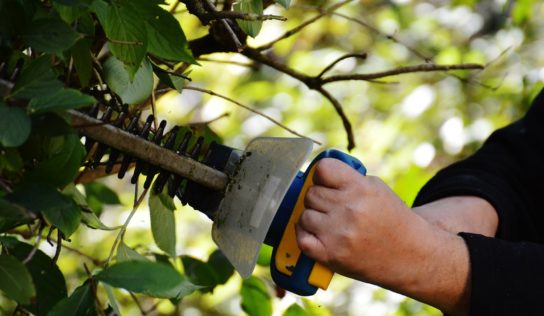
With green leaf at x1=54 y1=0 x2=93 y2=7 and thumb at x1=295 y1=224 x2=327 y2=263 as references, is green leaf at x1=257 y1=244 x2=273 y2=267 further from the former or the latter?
green leaf at x1=54 y1=0 x2=93 y2=7

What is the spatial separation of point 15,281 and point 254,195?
12.2 inches

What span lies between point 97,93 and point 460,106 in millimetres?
2265

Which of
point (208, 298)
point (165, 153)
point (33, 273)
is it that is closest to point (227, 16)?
point (165, 153)

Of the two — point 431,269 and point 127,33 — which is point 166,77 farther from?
point 431,269

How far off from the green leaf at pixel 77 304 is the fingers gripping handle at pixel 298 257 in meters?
0.25

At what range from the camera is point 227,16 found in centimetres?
83

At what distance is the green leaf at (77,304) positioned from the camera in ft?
2.40

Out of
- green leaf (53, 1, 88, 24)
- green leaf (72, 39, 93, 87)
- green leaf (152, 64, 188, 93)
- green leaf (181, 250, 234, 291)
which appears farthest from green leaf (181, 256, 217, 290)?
green leaf (53, 1, 88, 24)

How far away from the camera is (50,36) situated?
674 millimetres

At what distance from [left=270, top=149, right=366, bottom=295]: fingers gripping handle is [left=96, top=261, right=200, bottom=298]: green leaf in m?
0.26

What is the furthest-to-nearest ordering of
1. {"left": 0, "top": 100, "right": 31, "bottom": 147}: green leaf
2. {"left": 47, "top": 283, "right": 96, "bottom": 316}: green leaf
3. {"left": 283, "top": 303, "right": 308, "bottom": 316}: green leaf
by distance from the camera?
{"left": 283, "top": 303, "right": 308, "bottom": 316}: green leaf, {"left": 47, "top": 283, "right": 96, "bottom": 316}: green leaf, {"left": 0, "top": 100, "right": 31, "bottom": 147}: green leaf

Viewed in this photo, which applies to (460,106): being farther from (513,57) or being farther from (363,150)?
(363,150)

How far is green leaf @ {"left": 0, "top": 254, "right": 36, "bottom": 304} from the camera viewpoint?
0.67 meters

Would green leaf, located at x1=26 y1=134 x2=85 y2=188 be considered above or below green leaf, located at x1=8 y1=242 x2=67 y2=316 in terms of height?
above
